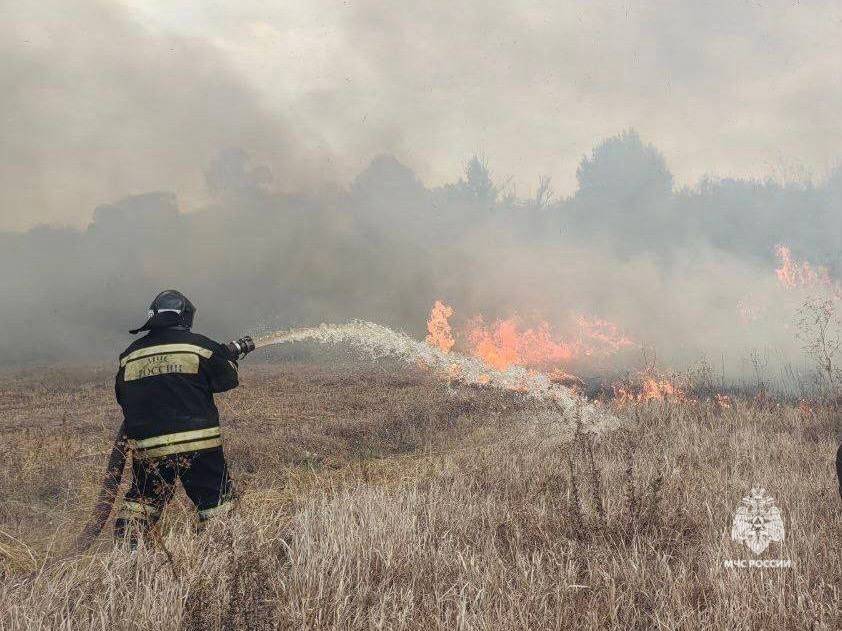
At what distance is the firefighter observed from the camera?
178 inches

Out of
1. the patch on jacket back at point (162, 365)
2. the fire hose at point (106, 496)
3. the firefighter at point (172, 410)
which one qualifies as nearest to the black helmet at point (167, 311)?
the firefighter at point (172, 410)

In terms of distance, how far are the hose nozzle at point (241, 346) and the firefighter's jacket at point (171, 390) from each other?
173 mm

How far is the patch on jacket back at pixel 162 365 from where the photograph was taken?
461 cm

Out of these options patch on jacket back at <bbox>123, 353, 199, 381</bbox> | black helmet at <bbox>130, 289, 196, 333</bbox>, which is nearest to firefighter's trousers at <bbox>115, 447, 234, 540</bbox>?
patch on jacket back at <bbox>123, 353, 199, 381</bbox>

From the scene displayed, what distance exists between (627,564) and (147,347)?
4.19 m

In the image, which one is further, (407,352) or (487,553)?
(407,352)

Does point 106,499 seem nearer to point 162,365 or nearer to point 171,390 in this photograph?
point 171,390

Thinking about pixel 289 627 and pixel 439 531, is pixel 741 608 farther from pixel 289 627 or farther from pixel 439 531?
pixel 289 627

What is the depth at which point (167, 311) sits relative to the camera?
477cm
